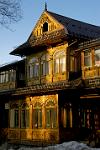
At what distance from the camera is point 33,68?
33.8m

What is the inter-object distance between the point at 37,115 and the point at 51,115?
1.97 meters

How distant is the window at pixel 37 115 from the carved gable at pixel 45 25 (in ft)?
21.9

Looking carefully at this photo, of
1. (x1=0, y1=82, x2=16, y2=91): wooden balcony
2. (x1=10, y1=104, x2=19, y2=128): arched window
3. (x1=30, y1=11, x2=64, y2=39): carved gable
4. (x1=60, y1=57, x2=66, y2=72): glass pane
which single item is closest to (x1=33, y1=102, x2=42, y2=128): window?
(x1=10, y1=104, x2=19, y2=128): arched window

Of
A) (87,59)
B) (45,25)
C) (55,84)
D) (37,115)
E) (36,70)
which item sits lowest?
(37,115)

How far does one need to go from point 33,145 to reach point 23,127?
98.9 inches

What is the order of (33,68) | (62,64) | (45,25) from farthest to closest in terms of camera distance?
(33,68) → (45,25) → (62,64)

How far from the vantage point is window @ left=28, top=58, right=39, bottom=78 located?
33281mm

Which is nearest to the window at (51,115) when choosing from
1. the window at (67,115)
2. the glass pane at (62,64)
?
the window at (67,115)

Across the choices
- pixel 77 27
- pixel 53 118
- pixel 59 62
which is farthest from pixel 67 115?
pixel 77 27

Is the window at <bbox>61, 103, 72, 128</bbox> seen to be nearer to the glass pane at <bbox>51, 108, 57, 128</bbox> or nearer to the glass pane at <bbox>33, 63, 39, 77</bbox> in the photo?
the glass pane at <bbox>51, 108, 57, 128</bbox>

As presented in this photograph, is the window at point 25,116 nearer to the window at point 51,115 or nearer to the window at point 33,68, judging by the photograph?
the window at point 51,115

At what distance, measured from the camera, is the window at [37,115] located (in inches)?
1154

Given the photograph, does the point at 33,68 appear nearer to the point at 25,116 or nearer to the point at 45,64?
the point at 45,64

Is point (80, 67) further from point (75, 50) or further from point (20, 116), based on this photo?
point (20, 116)
